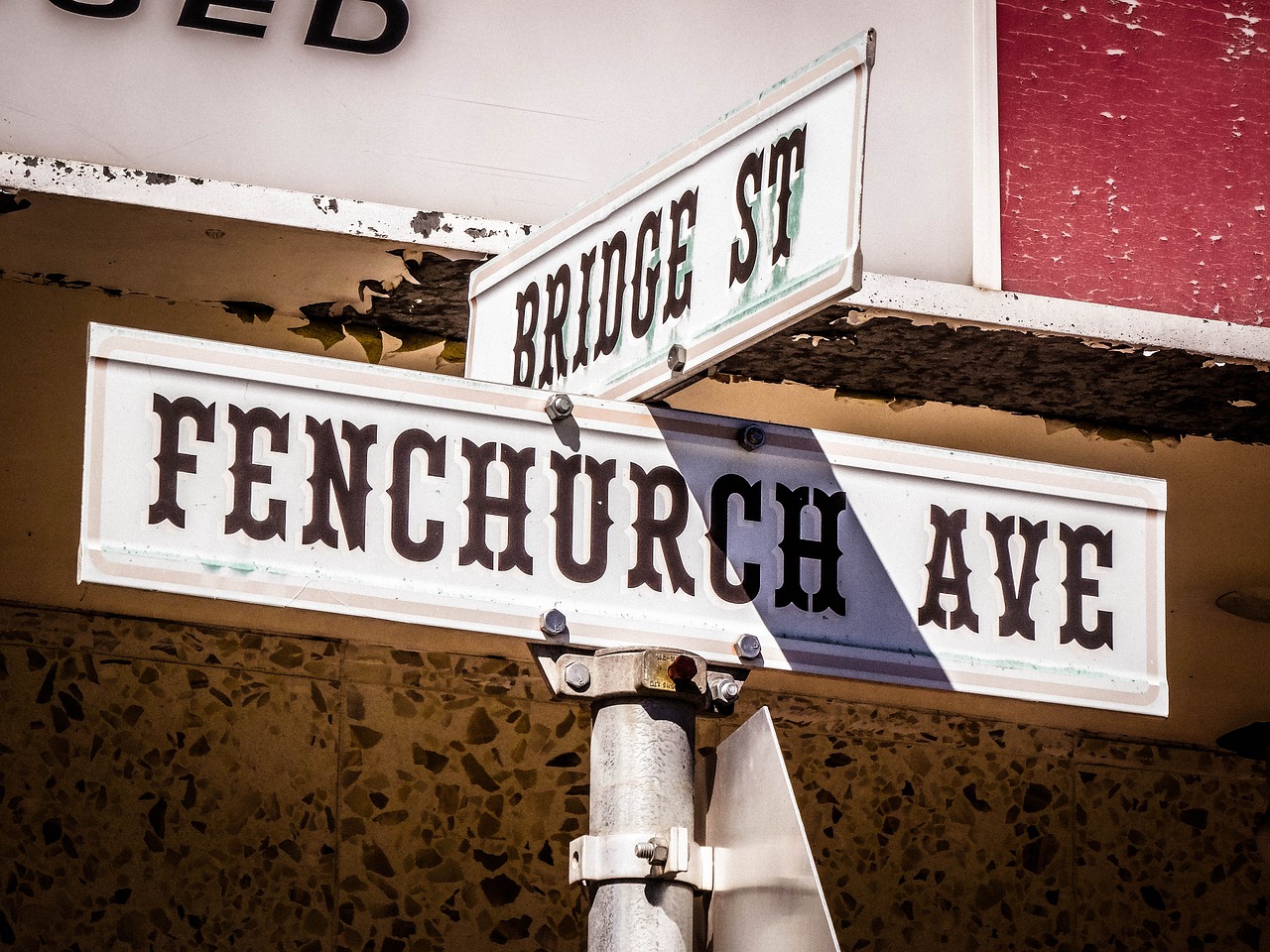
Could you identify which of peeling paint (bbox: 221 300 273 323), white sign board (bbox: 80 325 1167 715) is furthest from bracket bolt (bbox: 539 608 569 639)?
peeling paint (bbox: 221 300 273 323)

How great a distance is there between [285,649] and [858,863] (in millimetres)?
1536

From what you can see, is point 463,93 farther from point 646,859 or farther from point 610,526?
point 646,859

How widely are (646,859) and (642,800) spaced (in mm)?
84

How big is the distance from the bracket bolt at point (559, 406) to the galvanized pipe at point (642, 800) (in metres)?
0.41

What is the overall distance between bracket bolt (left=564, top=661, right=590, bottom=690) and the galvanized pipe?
0.14ft

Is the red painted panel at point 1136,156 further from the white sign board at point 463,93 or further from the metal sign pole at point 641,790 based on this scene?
the metal sign pole at point 641,790

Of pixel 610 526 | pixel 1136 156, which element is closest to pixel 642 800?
pixel 610 526

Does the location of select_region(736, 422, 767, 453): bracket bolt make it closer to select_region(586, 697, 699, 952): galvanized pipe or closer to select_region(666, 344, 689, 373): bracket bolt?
select_region(666, 344, 689, 373): bracket bolt

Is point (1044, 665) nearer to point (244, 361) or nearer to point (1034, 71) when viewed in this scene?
point (244, 361)

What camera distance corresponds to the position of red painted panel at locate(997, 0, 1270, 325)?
3.70 m

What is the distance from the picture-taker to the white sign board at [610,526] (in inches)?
86.3

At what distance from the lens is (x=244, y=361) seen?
2.26 meters

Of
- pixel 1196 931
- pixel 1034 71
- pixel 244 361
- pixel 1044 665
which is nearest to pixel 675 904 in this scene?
pixel 1044 665

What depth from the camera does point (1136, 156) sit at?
3783 mm
